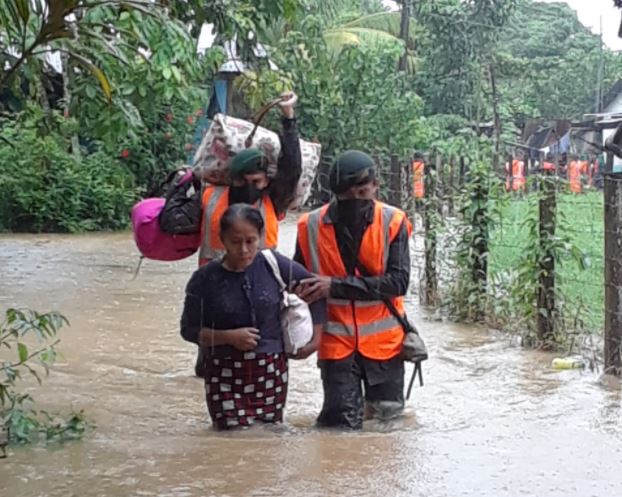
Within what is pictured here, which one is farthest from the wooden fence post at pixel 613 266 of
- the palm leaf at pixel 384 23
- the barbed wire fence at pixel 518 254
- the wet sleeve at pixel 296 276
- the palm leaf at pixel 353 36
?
the palm leaf at pixel 384 23

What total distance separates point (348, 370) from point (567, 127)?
75.6 feet

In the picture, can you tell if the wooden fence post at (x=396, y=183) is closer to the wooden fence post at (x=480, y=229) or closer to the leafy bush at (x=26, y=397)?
the wooden fence post at (x=480, y=229)

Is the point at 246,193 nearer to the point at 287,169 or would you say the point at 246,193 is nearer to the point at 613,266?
the point at 287,169

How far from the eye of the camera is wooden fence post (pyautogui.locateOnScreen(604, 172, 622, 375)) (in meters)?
6.77

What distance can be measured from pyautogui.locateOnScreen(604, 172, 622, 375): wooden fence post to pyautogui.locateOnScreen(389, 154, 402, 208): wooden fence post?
4.16m

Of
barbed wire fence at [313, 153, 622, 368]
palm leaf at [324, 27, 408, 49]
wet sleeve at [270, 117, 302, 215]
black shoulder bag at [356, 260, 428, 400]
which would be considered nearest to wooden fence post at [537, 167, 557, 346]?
barbed wire fence at [313, 153, 622, 368]

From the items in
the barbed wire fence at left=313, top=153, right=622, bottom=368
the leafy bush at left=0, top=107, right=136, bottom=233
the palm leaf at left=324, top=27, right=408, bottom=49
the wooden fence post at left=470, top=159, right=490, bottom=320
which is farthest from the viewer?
the palm leaf at left=324, top=27, right=408, bottom=49

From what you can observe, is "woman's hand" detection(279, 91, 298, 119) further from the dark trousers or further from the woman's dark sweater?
the dark trousers

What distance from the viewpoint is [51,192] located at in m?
19.1

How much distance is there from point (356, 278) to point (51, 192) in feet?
48.8

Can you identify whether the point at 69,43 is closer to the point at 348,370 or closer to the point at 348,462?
the point at 348,370

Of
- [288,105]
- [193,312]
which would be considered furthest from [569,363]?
[193,312]

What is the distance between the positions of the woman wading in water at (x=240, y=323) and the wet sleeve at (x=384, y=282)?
0.71 feet

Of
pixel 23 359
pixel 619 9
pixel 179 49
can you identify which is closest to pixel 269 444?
pixel 23 359
